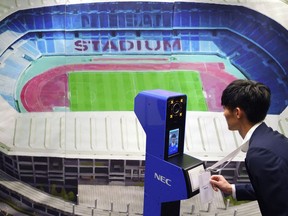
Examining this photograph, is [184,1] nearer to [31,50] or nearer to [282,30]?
[282,30]

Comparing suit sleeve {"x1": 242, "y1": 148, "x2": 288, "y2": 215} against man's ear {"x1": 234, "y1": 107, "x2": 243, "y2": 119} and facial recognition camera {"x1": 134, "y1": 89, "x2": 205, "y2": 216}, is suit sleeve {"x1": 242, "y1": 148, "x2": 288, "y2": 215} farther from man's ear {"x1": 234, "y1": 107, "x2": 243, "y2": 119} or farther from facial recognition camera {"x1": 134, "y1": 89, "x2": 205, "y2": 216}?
facial recognition camera {"x1": 134, "y1": 89, "x2": 205, "y2": 216}

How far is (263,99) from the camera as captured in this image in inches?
61.7

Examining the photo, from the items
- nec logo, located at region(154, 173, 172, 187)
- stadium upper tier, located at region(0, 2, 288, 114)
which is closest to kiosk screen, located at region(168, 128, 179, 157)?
nec logo, located at region(154, 173, 172, 187)

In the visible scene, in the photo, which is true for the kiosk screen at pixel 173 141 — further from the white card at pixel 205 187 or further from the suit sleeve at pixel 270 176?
the suit sleeve at pixel 270 176

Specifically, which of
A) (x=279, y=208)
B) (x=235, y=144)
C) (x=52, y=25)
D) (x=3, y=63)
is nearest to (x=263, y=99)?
(x=279, y=208)

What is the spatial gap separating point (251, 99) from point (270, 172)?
0.32 metres

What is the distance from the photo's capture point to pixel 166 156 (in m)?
2.06

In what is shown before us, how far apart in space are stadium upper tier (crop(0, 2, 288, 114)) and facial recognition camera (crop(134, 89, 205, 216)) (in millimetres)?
1231

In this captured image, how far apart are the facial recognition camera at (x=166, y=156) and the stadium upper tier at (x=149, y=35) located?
1231 millimetres

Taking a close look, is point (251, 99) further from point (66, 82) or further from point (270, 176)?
point (66, 82)

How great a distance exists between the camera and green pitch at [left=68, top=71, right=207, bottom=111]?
316 centimetres

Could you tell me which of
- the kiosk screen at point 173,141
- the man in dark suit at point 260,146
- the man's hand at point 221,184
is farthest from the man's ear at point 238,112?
the kiosk screen at point 173,141

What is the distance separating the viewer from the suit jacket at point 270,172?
1.39m

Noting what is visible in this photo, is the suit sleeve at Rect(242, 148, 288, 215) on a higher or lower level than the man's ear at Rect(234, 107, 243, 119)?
lower
